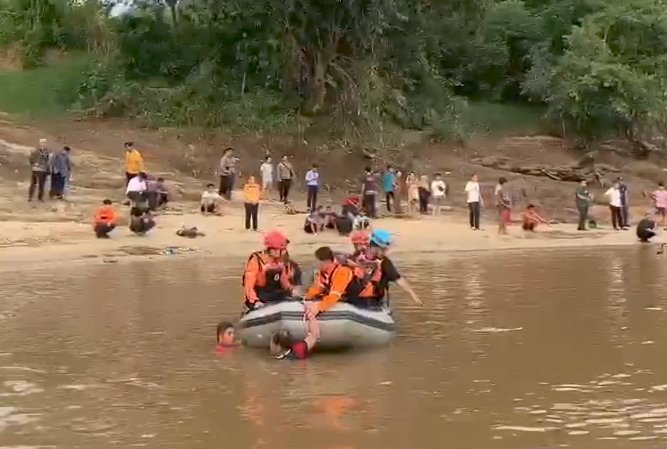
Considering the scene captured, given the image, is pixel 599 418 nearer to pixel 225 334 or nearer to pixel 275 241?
pixel 275 241

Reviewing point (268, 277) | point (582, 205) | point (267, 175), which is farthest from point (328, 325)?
point (267, 175)

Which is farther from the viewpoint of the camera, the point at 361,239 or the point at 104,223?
the point at 104,223

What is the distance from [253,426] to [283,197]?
21.5m

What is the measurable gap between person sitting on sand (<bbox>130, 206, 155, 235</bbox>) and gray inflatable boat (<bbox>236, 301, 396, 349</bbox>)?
39.6 feet

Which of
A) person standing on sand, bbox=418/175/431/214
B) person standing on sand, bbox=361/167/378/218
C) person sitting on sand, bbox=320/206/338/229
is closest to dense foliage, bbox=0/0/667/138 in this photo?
person standing on sand, bbox=418/175/431/214

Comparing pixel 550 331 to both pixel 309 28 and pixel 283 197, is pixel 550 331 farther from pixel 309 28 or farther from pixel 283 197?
pixel 309 28

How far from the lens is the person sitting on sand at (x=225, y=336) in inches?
492

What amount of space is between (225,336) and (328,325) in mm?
1325

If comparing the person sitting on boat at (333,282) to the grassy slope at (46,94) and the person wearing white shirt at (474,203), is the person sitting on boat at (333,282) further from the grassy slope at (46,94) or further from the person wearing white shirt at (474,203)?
the grassy slope at (46,94)

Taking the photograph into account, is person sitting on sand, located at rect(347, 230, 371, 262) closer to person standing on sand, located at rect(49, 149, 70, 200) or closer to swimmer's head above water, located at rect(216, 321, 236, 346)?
swimmer's head above water, located at rect(216, 321, 236, 346)

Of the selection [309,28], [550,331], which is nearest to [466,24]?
[309,28]

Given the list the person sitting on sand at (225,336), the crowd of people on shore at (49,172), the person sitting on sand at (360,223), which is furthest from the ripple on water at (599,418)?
the crowd of people on shore at (49,172)

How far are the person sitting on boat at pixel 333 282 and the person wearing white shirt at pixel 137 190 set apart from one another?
14243 millimetres

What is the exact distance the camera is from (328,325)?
11.9m
